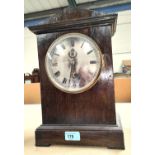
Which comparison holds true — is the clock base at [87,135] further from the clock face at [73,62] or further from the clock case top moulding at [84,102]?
the clock face at [73,62]

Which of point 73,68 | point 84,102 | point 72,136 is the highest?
point 73,68

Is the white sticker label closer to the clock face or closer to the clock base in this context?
the clock base

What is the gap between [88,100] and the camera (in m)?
0.62

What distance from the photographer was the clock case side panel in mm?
607

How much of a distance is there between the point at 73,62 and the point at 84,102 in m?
0.13

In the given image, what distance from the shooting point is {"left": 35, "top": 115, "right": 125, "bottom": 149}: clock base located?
22.8 inches

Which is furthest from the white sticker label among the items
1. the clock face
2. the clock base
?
the clock face

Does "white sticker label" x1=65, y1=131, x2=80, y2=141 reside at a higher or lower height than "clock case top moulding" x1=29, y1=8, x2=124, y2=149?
lower

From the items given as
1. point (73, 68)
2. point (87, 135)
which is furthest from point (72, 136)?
point (73, 68)

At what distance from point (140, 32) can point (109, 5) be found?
235 cm

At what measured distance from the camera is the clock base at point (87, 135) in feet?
1.90

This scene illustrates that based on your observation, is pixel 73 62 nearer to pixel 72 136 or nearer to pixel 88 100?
pixel 88 100

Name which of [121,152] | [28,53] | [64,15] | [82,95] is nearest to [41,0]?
[28,53]

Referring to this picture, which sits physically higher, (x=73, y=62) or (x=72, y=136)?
(x=73, y=62)
